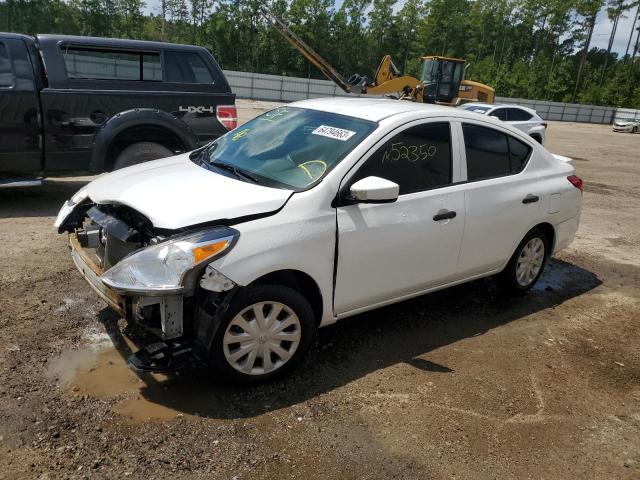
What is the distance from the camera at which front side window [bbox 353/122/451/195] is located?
12.4 ft

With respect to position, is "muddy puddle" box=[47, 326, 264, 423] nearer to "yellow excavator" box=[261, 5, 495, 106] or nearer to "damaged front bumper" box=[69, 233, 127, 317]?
"damaged front bumper" box=[69, 233, 127, 317]

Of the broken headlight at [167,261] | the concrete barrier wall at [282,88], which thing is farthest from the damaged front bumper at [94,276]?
the concrete barrier wall at [282,88]


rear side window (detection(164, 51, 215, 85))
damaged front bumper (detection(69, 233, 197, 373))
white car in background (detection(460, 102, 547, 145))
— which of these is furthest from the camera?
white car in background (detection(460, 102, 547, 145))

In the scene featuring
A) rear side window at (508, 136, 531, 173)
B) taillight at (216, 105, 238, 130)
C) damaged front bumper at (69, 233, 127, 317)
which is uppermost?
rear side window at (508, 136, 531, 173)

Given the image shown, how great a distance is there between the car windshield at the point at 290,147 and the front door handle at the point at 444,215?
31.4 inches

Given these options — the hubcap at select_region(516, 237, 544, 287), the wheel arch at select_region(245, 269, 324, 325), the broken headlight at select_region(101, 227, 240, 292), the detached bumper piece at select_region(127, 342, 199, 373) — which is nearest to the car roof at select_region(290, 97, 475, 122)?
the wheel arch at select_region(245, 269, 324, 325)

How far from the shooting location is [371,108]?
4.18 meters

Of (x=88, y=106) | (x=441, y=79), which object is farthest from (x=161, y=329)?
(x=441, y=79)

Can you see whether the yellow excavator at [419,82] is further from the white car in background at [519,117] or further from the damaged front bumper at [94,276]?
→ the damaged front bumper at [94,276]

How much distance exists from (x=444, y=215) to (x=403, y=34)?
72.9 metres

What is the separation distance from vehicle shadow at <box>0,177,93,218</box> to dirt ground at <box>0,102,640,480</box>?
67.3 inches

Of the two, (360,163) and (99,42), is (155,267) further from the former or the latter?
(99,42)

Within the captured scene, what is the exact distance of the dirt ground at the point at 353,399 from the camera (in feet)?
9.36

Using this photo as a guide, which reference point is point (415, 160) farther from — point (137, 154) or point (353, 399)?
point (137, 154)
